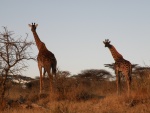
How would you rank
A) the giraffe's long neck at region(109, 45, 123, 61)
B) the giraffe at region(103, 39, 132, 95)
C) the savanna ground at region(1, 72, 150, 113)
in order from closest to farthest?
the savanna ground at region(1, 72, 150, 113), the giraffe at region(103, 39, 132, 95), the giraffe's long neck at region(109, 45, 123, 61)

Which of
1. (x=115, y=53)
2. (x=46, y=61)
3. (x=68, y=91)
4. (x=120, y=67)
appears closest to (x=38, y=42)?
(x=46, y=61)

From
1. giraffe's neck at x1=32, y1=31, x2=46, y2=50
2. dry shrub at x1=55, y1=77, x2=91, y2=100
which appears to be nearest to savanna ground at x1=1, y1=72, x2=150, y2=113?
dry shrub at x1=55, y1=77, x2=91, y2=100

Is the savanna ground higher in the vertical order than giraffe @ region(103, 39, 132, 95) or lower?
lower

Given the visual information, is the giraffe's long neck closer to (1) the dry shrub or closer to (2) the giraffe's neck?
(1) the dry shrub

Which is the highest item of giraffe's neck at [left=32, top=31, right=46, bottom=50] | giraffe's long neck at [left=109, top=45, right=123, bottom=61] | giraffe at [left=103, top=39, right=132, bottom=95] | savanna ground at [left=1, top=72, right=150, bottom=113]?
giraffe's neck at [left=32, top=31, right=46, bottom=50]

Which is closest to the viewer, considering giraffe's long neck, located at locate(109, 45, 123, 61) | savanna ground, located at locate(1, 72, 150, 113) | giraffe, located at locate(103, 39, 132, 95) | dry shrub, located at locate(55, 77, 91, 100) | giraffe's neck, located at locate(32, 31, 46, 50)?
savanna ground, located at locate(1, 72, 150, 113)

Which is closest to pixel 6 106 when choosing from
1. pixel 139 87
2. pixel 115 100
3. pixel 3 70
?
pixel 3 70

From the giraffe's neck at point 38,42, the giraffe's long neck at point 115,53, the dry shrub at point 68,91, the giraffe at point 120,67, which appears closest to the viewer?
the dry shrub at point 68,91

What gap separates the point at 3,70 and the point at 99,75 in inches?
788

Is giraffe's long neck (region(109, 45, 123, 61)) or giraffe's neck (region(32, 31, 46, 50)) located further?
giraffe's long neck (region(109, 45, 123, 61))

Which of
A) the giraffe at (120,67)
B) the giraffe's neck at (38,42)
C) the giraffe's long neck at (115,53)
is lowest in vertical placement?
the giraffe at (120,67)

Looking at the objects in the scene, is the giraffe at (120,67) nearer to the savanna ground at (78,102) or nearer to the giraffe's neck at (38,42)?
the savanna ground at (78,102)

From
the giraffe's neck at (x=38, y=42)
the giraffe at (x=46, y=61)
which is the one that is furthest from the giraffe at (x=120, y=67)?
the giraffe's neck at (x=38, y=42)

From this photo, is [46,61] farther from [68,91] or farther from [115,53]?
[115,53]
